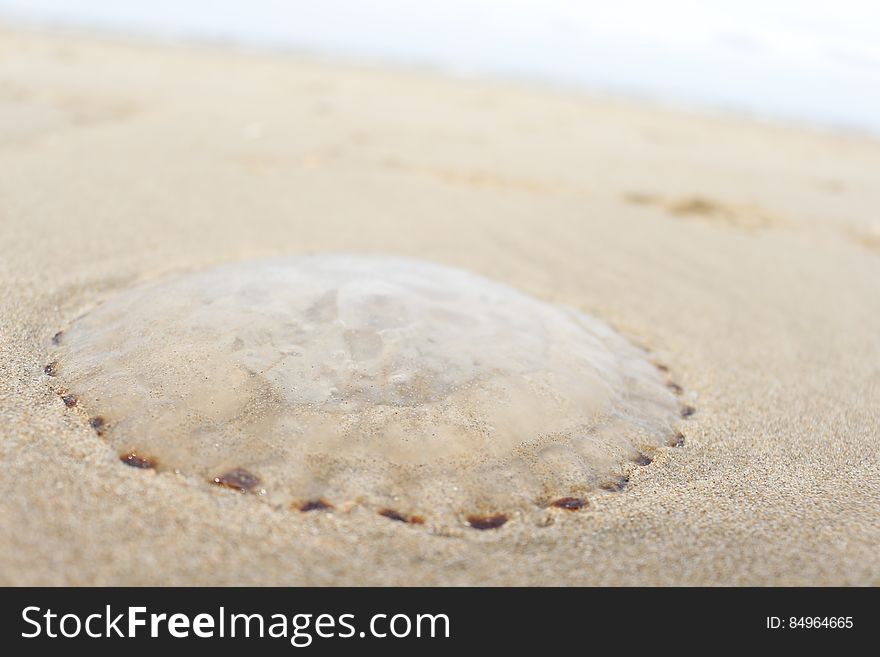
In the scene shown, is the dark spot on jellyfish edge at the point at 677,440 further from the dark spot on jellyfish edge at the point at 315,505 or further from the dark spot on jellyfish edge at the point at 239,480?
the dark spot on jellyfish edge at the point at 239,480

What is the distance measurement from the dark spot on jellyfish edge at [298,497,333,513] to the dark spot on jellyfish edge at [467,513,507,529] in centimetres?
30

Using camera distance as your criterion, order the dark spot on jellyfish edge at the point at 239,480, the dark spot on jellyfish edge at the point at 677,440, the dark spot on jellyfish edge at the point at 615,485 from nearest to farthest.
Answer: the dark spot on jellyfish edge at the point at 239,480, the dark spot on jellyfish edge at the point at 615,485, the dark spot on jellyfish edge at the point at 677,440

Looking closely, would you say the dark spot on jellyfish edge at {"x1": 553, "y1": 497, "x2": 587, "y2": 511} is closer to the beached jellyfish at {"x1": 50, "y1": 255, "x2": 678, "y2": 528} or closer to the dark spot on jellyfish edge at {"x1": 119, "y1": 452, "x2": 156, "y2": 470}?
the beached jellyfish at {"x1": 50, "y1": 255, "x2": 678, "y2": 528}

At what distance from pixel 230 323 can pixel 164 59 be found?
9.13 m

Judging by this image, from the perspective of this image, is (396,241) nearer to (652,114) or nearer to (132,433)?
(132,433)

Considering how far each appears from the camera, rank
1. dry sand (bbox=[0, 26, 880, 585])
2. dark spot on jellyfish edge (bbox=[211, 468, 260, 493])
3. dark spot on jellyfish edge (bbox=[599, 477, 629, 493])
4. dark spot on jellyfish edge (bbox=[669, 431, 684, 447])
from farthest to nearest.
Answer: dark spot on jellyfish edge (bbox=[669, 431, 684, 447]) → dark spot on jellyfish edge (bbox=[599, 477, 629, 493]) → dark spot on jellyfish edge (bbox=[211, 468, 260, 493]) → dry sand (bbox=[0, 26, 880, 585])

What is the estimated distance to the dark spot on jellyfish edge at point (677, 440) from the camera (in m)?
1.92

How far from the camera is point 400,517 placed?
1.47 m

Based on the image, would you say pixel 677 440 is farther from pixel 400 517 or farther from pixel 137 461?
pixel 137 461

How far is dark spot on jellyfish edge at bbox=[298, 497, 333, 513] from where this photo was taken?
146 cm

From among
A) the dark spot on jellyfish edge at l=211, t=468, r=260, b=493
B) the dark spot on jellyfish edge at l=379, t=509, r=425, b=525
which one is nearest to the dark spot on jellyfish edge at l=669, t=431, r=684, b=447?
the dark spot on jellyfish edge at l=379, t=509, r=425, b=525

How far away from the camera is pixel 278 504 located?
146cm

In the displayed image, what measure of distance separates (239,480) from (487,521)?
53 centimetres


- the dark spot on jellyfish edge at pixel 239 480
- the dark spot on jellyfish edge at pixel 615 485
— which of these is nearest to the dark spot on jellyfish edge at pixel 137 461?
the dark spot on jellyfish edge at pixel 239 480
